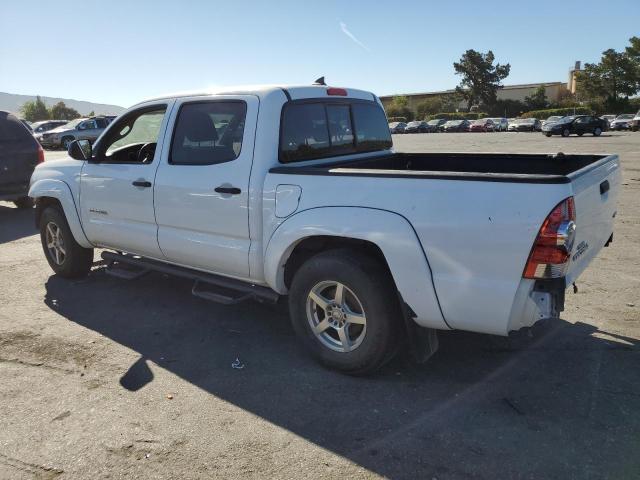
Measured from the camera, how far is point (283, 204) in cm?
371

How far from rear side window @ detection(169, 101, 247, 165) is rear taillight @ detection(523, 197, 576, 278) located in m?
2.21

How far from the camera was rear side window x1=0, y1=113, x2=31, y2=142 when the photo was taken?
10.0 metres

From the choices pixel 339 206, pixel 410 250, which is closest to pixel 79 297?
pixel 339 206

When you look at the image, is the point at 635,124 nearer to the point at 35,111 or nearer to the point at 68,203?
the point at 68,203

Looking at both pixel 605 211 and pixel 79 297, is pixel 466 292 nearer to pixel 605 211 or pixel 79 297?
pixel 605 211

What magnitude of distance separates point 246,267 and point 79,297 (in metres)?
2.40

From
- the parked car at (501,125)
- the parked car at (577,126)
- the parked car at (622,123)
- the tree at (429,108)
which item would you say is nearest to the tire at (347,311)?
the parked car at (577,126)

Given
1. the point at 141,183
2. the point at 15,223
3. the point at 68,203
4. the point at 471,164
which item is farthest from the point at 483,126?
the point at 141,183

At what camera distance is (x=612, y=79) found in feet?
219

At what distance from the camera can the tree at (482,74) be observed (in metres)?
84.2

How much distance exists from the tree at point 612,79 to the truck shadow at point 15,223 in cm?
7088

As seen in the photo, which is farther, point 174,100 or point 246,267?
point 174,100

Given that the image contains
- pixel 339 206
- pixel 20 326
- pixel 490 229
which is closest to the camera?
pixel 490 229

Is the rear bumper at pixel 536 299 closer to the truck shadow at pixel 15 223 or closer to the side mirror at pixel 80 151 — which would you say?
the side mirror at pixel 80 151
